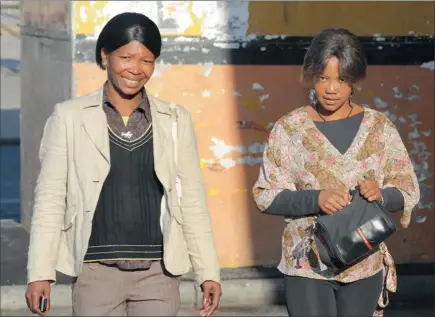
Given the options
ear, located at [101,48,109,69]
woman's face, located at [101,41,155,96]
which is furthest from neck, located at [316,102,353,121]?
ear, located at [101,48,109,69]

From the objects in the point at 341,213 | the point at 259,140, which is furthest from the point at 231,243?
the point at 341,213

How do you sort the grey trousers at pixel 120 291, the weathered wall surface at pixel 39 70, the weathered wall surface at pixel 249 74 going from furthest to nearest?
the weathered wall surface at pixel 39 70, the weathered wall surface at pixel 249 74, the grey trousers at pixel 120 291

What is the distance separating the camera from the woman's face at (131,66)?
4.50 meters

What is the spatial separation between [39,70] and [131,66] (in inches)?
195

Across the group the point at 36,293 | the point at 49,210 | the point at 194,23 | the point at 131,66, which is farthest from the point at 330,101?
the point at 194,23

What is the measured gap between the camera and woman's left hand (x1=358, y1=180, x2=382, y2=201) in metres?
4.53

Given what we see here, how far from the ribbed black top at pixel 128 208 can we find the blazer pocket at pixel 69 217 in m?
0.08

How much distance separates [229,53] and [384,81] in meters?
1.05

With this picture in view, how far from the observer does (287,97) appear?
8055mm

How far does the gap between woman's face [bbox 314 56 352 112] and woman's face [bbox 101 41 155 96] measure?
0.66 meters

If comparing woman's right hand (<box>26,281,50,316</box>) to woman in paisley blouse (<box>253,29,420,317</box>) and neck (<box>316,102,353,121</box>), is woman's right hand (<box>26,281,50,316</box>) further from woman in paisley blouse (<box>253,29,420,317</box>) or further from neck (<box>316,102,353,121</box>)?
neck (<box>316,102,353,121</box>)

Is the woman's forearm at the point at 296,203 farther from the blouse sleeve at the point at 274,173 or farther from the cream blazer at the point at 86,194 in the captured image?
the cream blazer at the point at 86,194

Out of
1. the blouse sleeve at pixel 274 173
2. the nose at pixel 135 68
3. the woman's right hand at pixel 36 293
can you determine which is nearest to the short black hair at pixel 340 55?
the blouse sleeve at pixel 274 173

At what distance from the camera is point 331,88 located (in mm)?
4668
